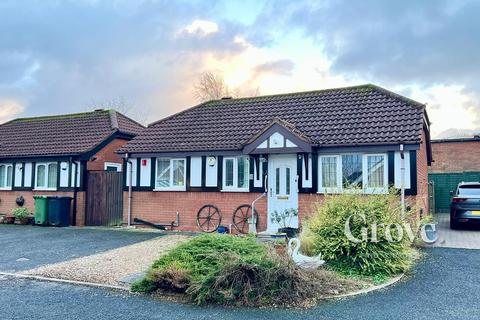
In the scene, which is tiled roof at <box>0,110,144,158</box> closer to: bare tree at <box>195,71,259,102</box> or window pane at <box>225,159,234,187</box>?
window pane at <box>225,159,234,187</box>

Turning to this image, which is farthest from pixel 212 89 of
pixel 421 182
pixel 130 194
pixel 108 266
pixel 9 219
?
pixel 108 266

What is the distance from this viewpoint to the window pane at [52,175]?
1702 centimetres

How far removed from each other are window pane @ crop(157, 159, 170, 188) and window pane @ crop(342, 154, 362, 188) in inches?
250

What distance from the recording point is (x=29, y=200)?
17.4 metres

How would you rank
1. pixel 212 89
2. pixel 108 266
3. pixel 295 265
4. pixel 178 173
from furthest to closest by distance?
pixel 212 89
pixel 178 173
pixel 108 266
pixel 295 265

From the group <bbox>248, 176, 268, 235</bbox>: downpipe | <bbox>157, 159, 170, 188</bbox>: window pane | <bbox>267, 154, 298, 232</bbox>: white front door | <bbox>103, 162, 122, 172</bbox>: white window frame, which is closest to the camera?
<bbox>267, 154, 298, 232</bbox>: white front door

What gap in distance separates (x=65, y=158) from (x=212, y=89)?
27.7 m

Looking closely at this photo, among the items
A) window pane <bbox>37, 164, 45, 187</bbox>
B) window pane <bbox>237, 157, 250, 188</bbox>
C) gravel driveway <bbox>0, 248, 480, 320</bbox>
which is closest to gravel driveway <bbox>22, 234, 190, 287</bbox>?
gravel driveway <bbox>0, 248, 480, 320</bbox>

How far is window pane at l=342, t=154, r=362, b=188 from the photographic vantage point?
1198 centimetres

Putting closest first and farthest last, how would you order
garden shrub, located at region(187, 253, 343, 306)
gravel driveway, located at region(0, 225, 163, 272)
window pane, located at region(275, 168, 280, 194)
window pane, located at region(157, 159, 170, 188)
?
garden shrub, located at region(187, 253, 343, 306) < gravel driveway, located at region(0, 225, 163, 272) < window pane, located at region(275, 168, 280, 194) < window pane, located at region(157, 159, 170, 188)

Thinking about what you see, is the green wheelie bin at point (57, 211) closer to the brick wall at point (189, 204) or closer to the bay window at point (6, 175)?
the brick wall at point (189, 204)

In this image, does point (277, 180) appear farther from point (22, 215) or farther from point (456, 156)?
point (456, 156)

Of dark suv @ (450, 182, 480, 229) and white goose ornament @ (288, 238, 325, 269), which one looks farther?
dark suv @ (450, 182, 480, 229)

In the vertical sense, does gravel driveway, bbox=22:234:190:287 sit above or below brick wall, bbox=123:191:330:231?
below
